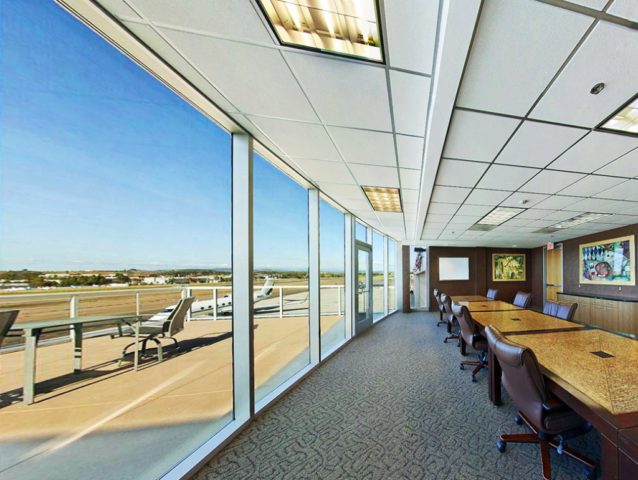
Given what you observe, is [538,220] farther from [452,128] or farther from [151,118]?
[151,118]

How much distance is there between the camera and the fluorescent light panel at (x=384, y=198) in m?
3.32

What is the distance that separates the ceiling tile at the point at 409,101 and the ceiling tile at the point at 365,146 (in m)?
0.18

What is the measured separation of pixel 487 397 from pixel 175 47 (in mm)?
4161

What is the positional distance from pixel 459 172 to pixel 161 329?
415 cm

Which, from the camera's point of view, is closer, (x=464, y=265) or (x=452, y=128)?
(x=452, y=128)

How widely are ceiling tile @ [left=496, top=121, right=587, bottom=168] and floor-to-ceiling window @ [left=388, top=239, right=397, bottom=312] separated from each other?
5.96 m

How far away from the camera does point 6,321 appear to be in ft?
3.71

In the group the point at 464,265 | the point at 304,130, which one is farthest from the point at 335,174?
the point at 464,265

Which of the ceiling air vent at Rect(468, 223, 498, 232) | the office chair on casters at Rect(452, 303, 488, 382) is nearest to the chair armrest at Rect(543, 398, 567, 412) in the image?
the office chair on casters at Rect(452, 303, 488, 382)

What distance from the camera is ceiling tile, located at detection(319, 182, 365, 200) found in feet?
10.8

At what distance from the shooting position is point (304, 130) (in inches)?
75.8

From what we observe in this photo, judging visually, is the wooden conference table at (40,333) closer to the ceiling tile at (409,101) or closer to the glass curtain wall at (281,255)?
the glass curtain wall at (281,255)

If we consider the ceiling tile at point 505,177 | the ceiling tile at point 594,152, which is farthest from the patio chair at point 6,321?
the ceiling tile at point 594,152

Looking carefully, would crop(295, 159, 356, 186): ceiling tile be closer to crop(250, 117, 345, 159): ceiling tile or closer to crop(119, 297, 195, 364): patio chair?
crop(250, 117, 345, 159): ceiling tile
